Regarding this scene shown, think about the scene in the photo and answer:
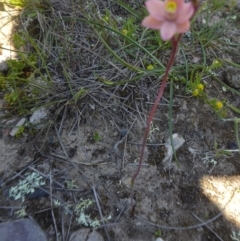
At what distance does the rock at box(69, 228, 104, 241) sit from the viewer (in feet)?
3.93

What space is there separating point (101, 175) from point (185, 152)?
1.38ft

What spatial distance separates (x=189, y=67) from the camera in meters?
1.76

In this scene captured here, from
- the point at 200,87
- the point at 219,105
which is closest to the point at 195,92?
the point at 200,87

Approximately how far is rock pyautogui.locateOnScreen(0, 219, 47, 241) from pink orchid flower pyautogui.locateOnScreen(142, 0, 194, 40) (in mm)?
855

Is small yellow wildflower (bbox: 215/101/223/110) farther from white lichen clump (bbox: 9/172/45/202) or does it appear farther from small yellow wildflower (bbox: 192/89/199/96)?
white lichen clump (bbox: 9/172/45/202)

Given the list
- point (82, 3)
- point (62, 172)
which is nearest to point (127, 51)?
point (82, 3)

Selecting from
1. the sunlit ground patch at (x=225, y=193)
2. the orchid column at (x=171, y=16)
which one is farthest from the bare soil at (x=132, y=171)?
the orchid column at (x=171, y=16)

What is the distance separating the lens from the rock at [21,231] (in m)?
1.16

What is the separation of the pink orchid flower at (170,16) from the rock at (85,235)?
31.5 inches

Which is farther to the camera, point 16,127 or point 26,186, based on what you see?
point 16,127

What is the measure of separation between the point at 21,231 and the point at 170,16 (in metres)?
0.93

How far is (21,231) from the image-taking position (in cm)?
118

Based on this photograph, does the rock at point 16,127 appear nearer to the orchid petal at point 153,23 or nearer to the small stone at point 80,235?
the small stone at point 80,235

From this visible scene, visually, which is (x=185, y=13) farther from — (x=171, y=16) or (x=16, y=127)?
(x=16, y=127)
